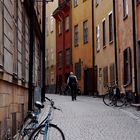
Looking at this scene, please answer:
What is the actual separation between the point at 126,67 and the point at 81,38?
1544 centimetres

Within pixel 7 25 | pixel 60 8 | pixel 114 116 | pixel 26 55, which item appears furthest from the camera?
pixel 60 8

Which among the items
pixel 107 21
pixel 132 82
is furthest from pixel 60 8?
pixel 132 82

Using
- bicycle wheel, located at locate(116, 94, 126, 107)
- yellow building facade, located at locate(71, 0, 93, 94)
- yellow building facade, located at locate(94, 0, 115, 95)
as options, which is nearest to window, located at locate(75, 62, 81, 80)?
yellow building facade, located at locate(71, 0, 93, 94)

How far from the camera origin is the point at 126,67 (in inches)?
1021

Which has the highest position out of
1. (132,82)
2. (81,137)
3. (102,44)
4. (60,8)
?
(60,8)

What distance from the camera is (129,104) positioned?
22406 mm

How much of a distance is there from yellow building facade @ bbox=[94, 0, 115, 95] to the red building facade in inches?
343

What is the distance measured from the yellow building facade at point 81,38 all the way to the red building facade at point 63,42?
151 cm

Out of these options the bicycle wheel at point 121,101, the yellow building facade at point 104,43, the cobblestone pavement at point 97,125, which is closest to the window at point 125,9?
the yellow building facade at point 104,43

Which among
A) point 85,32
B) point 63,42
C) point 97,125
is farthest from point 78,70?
point 97,125

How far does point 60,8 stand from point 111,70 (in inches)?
709

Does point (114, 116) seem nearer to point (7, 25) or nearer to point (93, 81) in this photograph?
point (7, 25)

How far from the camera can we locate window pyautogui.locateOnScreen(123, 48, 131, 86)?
80.9 ft

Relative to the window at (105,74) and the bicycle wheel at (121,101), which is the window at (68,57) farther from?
the bicycle wheel at (121,101)
